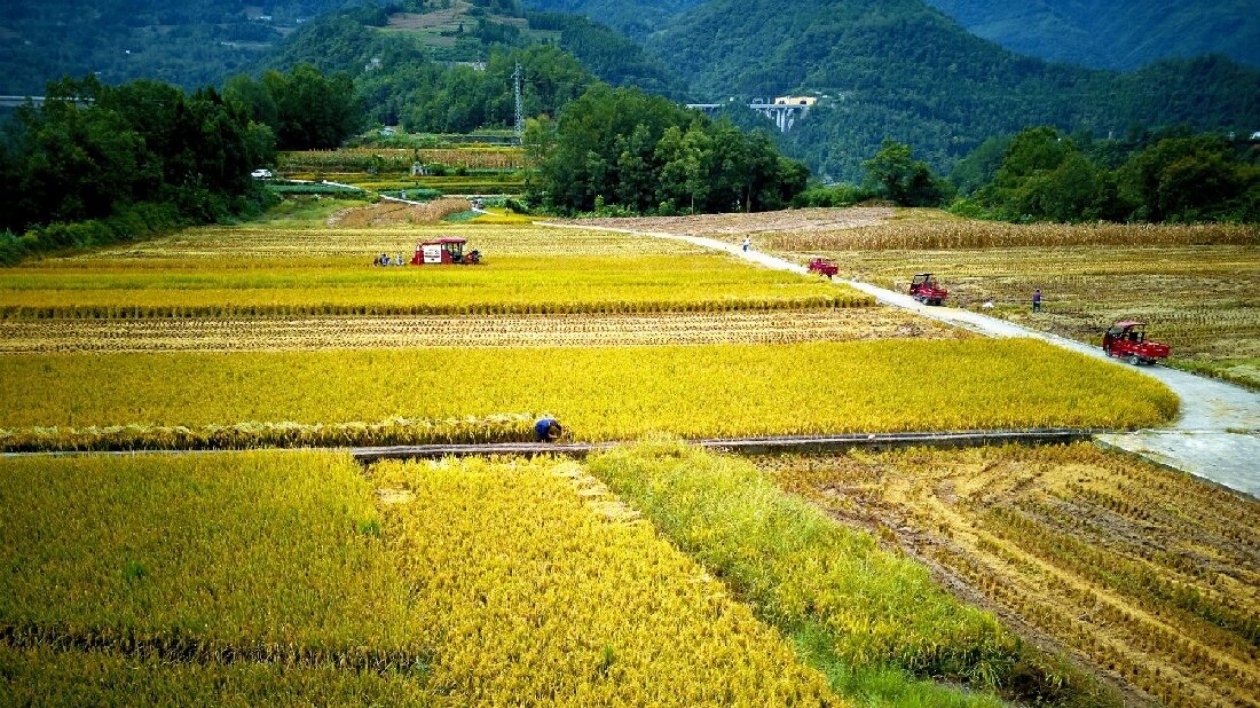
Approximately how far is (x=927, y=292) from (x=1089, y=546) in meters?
21.1

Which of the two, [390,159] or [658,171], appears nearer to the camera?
[658,171]

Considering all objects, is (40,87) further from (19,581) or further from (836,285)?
(19,581)

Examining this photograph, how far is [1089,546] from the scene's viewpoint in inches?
497

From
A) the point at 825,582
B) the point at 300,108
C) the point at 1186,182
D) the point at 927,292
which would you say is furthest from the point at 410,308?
the point at 300,108

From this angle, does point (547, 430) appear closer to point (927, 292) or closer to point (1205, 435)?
point (1205, 435)

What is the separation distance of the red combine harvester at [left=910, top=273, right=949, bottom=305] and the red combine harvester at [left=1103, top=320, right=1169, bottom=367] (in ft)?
27.5

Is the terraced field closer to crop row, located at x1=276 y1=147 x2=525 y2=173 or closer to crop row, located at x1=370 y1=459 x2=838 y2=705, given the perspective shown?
crop row, located at x1=370 y1=459 x2=838 y2=705

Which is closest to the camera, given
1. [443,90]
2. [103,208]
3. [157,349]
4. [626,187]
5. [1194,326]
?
[157,349]

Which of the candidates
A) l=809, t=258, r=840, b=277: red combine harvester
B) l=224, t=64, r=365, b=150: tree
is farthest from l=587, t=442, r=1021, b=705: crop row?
l=224, t=64, r=365, b=150: tree

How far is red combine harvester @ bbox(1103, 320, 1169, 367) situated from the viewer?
23014 mm

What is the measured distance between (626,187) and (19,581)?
77356mm

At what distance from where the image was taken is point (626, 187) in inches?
3342

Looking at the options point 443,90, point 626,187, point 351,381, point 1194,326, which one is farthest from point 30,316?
point 443,90

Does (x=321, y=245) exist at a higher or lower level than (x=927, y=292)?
higher
